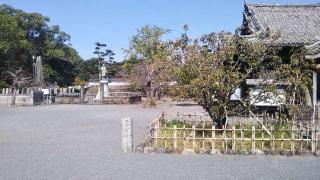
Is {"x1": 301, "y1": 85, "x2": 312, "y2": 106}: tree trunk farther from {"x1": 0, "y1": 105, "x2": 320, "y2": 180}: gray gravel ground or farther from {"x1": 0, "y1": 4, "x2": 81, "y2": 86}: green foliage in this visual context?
{"x1": 0, "y1": 4, "x2": 81, "y2": 86}: green foliage

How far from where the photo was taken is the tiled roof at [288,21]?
657 inches

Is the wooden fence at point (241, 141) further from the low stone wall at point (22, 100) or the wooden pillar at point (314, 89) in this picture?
the low stone wall at point (22, 100)

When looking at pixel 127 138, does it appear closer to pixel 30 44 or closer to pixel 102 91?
pixel 102 91

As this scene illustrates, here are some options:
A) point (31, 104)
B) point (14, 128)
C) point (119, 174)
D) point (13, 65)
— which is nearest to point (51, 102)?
point (31, 104)

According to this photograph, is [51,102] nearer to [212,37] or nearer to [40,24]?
[40,24]

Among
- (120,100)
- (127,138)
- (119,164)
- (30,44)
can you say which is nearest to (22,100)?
(120,100)

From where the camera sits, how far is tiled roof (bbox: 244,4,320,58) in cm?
1669

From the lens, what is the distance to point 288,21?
19.8m

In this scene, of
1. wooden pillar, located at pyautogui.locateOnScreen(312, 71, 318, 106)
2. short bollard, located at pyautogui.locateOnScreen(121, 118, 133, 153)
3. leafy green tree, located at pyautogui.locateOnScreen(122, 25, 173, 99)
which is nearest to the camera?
short bollard, located at pyautogui.locateOnScreen(121, 118, 133, 153)

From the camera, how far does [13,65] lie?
157 ft

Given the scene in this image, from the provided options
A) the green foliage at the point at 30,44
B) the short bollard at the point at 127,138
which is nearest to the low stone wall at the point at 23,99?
the green foliage at the point at 30,44

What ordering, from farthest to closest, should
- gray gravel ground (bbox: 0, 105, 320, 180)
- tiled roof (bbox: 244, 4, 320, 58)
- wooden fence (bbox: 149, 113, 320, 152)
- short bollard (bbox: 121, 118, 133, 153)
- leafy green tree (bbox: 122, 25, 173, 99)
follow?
leafy green tree (bbox: 122, 25, 173, 99) < tiled roof (bbox: 244, 4, 320, 58) < short bollard (bbox: 121, 118, 133, 153) < wooden fence (bbox: 149, 113, 320, 152) < gray gravel ground (bbox: 0, 105, 320, 180)

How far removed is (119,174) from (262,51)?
6.03m

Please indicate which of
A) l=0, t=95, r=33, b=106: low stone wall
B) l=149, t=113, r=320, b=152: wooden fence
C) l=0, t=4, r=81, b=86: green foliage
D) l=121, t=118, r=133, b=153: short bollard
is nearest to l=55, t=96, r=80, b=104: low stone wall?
l=0, t=95, r=33, b=106: low stone wall
